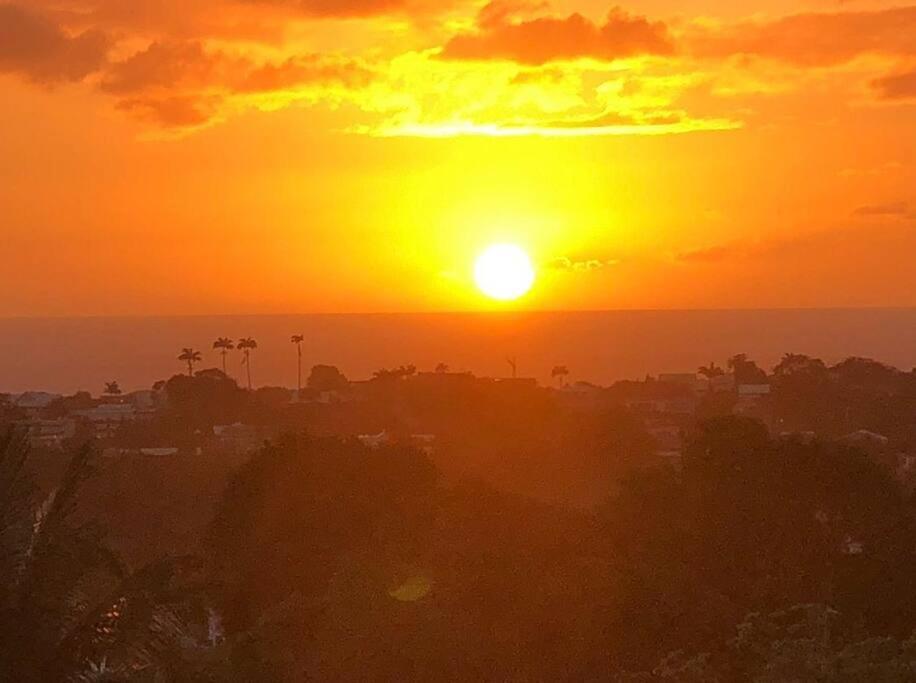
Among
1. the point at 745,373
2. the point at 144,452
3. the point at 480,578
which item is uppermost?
the point at 745,373

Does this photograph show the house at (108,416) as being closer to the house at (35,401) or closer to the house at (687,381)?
the house at (35,401)

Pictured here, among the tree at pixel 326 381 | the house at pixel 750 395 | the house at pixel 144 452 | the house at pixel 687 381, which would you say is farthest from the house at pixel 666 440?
the house at pixel 687 381

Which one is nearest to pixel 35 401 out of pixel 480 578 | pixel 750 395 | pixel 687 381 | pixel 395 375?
pixel 395 375

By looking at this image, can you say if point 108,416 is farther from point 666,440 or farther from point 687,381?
point 687,381

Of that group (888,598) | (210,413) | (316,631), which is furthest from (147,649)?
(210,413)

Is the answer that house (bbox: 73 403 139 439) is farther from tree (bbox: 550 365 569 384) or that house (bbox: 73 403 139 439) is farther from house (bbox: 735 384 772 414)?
tree (bbox: 550 365 569 384)

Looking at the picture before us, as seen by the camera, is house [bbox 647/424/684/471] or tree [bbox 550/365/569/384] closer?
house [bbox 647/424/684/471]

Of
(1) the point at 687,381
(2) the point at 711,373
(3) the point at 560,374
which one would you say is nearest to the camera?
(2) the point at 711,373

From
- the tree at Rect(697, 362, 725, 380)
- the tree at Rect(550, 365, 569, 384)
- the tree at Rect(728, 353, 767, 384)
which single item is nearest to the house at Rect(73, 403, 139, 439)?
the tree at Rect(728, 353, 767, 384)

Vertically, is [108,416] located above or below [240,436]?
above

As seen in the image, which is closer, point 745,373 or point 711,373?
point 745,373
